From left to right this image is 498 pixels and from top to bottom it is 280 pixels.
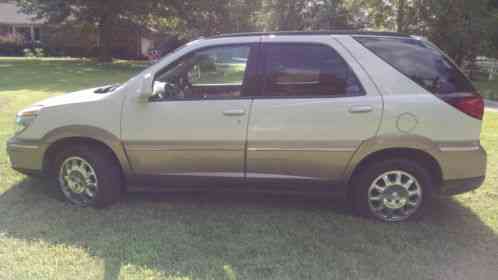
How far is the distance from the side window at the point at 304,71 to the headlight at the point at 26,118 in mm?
2420

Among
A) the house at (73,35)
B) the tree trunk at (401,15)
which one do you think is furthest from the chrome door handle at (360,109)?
the house at (73,35)

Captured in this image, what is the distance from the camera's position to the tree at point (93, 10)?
76.8 ft

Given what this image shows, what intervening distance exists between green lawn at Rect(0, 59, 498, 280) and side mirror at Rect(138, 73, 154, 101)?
1207 millimetres

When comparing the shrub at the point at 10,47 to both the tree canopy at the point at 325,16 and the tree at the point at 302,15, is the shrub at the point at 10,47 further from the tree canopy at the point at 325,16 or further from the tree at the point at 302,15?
the tree at the point at 302,15

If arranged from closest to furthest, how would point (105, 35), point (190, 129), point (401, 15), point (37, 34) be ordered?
point (190, 129), point (401, 15), point (105, 35), point (37, 34)

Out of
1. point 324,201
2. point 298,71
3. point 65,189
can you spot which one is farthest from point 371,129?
point 65,189

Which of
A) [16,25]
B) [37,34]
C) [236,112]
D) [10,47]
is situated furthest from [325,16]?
[236,112]

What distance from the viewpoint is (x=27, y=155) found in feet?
13.4

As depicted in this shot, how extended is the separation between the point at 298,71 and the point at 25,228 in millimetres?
2984

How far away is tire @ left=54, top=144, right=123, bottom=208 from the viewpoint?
3.98 metres

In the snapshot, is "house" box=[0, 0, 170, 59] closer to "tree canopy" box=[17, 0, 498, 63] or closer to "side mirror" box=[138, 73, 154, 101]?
"tree canopy" box=[17, 0, 498, 63]

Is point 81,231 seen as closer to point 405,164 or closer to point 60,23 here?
point 405,164

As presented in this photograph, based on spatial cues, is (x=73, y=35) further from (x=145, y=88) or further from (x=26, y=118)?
(x=145, y=88)

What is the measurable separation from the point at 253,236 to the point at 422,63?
2255 millimetres
